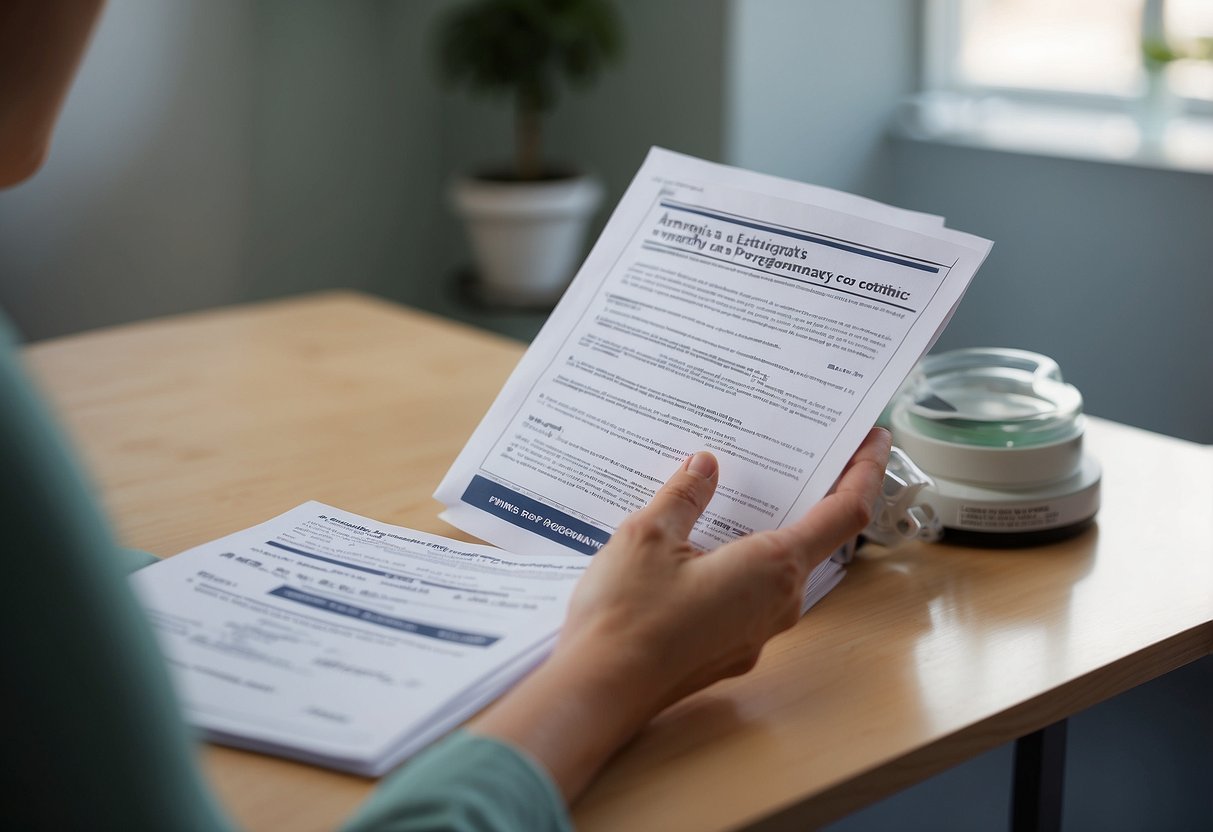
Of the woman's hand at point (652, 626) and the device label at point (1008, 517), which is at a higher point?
the woman's hand at point (652, 626)

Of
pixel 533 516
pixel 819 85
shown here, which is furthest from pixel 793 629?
Result: pixel 819 85

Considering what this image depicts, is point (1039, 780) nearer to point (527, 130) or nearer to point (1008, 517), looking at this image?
point (1008, 517)

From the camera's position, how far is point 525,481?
2.76ft

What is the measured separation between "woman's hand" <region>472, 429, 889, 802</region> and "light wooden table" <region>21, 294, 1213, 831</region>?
0.03 m

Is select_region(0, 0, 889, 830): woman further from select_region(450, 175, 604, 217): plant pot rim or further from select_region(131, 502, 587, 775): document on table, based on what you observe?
select_region(450, 175, 604, 217): plant pot rim

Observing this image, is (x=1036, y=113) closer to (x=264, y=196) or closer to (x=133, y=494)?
(x=264, y=196)

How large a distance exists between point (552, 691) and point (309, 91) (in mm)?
2892

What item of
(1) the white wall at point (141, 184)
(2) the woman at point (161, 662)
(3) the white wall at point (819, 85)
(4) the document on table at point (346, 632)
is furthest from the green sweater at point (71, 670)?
(1) the white wall at point (141, 184)

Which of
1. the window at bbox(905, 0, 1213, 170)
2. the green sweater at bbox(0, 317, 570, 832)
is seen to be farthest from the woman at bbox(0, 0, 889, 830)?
the window at bbox(905, 0, 1213, 170)

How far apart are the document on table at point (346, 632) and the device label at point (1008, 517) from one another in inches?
11.0

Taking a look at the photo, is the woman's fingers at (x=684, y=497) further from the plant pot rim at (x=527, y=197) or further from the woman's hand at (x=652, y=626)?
the plant pot rim at (x=527, y=197)

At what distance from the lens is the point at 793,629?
733 millimetres

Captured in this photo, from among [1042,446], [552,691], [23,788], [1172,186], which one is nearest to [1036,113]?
[1172,186]

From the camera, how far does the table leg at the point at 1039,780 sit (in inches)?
28.0
